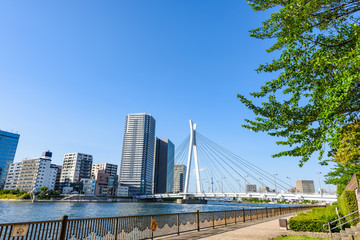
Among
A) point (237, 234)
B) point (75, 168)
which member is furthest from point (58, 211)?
point (75, 168)

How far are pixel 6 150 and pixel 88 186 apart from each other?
214 ft

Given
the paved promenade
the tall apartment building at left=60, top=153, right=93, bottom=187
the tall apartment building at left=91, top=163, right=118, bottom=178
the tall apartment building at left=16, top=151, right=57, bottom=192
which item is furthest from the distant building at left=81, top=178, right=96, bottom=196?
the paved promenade

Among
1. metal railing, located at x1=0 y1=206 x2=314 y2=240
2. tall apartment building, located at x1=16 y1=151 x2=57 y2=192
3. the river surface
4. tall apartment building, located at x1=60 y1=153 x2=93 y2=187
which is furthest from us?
tall apartment building, located at x1=60 y1=153 x2=93 y2=187

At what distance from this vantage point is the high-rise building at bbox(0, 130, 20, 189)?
140 meters

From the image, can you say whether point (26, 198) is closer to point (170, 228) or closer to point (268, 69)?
point (170, 228)

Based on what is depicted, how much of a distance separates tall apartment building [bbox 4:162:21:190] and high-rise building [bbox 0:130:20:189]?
18.8ft

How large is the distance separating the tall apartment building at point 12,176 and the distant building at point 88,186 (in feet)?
136

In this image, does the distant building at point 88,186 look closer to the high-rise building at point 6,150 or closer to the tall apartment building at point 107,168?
the tall apartment building at point 107,168

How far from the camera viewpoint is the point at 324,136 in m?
6.76

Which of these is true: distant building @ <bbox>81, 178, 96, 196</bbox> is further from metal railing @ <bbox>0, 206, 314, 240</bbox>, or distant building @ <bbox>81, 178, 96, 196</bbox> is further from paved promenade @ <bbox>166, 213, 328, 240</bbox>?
paved promenade @ <bbox>166, 213, 328, 240</bbox>

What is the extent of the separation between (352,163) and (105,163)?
16620cm

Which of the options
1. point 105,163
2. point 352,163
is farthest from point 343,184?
point 105,163

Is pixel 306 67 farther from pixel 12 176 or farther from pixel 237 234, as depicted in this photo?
pixel 12 176

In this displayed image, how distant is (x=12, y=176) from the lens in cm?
13512
